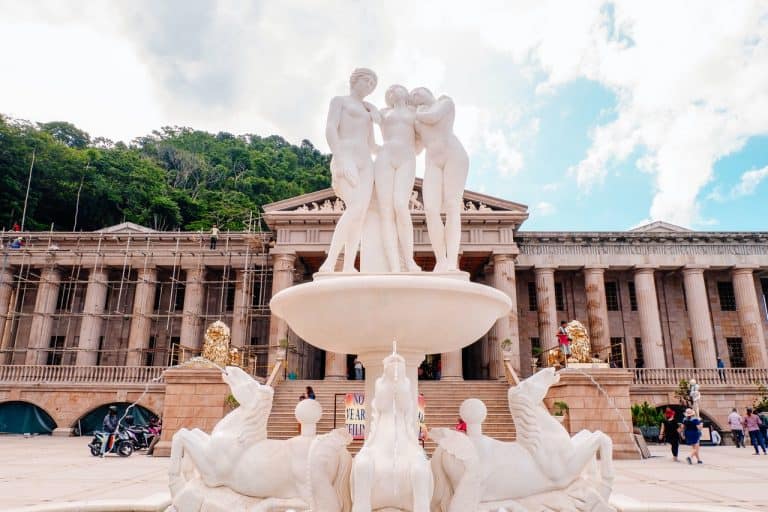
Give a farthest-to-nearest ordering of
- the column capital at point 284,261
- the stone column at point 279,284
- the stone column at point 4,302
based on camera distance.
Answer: the stone column at point 4,302
the column capital at point 284,261
the stone column at point 279,284

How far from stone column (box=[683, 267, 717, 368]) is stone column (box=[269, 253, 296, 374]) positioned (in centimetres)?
2189

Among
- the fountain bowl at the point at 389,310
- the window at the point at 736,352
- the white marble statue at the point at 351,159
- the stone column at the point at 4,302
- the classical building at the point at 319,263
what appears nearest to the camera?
the fountain bowl at the point at 389,310

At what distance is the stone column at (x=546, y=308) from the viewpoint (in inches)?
1103

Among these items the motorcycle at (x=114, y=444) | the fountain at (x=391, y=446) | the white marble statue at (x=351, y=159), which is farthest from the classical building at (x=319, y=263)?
the fountain at (x=391, y=446)

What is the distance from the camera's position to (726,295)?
3328cm

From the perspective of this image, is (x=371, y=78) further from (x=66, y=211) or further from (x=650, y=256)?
(x=66, y=211)

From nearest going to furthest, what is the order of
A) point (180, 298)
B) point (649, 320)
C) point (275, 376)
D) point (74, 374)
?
1. point (275, 376)
2. point (74, 374)
3. point (649, 320)
4. point (180, 298)

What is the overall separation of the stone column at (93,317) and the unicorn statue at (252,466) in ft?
89.4

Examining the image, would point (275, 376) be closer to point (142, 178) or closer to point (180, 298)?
point (180, 298)

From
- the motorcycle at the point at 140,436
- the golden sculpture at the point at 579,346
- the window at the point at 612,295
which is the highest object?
the window at the point at 612,295

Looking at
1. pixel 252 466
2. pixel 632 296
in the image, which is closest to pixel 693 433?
pixel 252 466

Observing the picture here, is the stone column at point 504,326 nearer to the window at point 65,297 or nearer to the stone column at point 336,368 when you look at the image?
the stone column at point 336,368

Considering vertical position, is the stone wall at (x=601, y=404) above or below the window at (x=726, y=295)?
below

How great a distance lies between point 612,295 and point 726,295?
7183 millimetres
